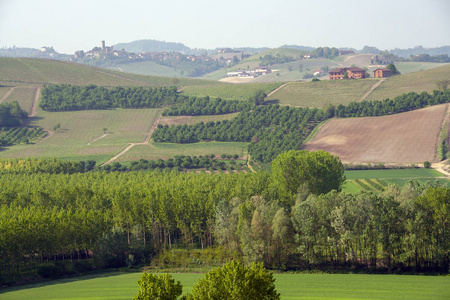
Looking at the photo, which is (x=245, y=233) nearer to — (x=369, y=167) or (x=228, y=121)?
(x=369, y=167)

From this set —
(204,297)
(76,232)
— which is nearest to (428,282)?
(204,297)

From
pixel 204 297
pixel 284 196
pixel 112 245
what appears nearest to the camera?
pixel 204 297

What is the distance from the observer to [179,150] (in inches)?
7032

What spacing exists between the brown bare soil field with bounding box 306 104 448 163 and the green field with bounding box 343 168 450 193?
10860 millimetres

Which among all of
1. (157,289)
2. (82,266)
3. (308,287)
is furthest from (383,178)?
(157,289)

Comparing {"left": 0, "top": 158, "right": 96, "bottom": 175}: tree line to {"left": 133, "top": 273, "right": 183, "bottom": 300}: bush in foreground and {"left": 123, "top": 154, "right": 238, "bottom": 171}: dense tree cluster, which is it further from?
{"left": 133, "top": 273, "right": 183, "bottom": 300}: bush in foreground

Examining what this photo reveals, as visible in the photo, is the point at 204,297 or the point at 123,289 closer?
the point at 204,297

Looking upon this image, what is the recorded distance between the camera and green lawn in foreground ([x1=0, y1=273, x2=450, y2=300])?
6009 centimetres

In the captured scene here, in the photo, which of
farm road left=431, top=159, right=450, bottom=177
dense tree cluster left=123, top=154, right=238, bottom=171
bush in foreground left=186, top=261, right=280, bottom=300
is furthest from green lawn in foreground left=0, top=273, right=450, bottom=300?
dense tree cluster left=123, top=154, right=238, bottom=171

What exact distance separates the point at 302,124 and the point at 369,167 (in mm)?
46604

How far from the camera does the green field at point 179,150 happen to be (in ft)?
566

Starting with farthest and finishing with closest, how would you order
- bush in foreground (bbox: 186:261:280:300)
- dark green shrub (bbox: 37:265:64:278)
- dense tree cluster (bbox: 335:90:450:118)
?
dense tree cluster (bbox: 335:90:450:118)
dark green shrub (bbox: 37:265:64:278)
bush in foreground (bbox: 186:261:280:300)

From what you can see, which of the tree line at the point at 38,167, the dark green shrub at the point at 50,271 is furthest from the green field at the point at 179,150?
the dark green shrub at the point at 50,271

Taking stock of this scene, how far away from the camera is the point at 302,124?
609ft
